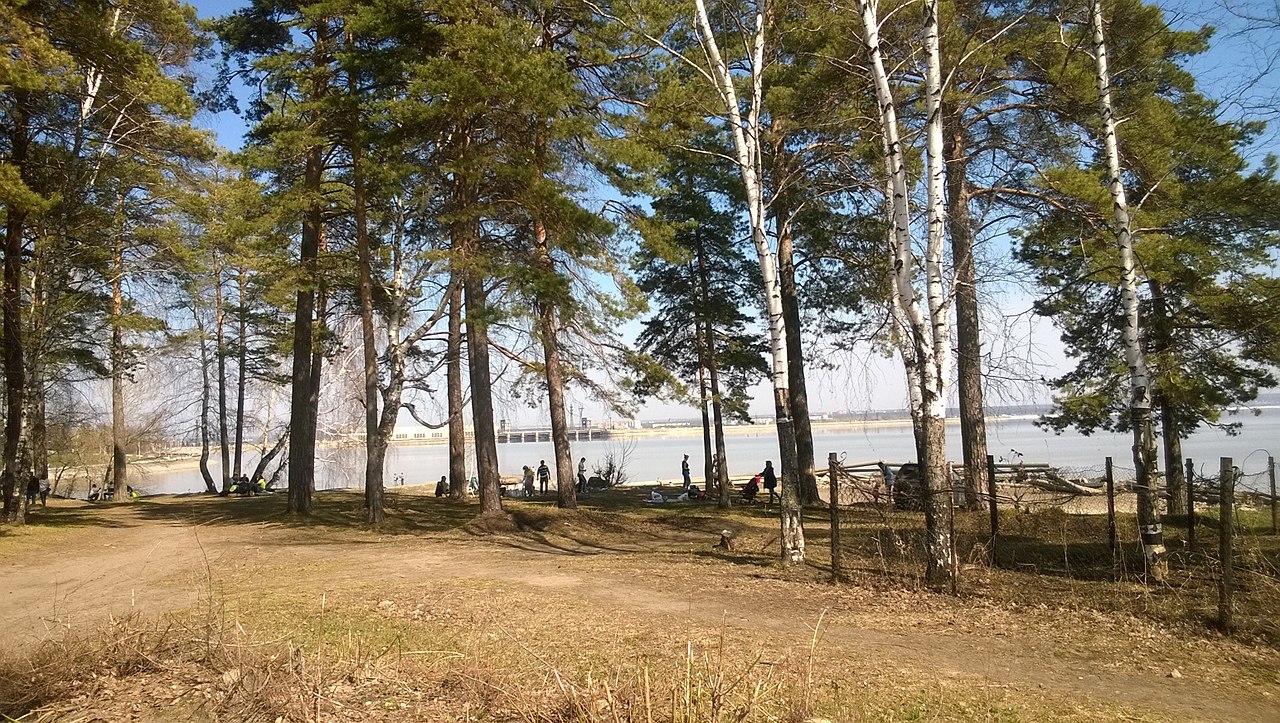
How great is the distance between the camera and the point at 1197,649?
18.6 ft

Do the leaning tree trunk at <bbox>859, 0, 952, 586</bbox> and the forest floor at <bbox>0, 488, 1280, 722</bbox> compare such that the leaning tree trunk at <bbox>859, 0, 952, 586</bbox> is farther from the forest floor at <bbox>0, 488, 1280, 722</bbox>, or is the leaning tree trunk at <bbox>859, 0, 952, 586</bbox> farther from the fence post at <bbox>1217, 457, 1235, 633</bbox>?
the fence post at <bbox>1217, 457, 1235, 633</bbox>

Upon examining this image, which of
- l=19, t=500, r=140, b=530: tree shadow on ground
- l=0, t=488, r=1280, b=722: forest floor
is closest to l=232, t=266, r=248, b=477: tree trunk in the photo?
l=19, t=500, r=140, b=530: tree shadow on ground

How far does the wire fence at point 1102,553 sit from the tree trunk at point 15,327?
15302 mm

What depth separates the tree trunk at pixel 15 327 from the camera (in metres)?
13.8

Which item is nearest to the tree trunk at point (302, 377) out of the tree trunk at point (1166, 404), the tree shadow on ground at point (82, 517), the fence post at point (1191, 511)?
the tree shadow on ground at point (82, 517)

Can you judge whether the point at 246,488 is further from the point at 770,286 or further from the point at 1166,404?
the point at 1166,404

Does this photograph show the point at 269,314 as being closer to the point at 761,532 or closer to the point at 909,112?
the point at 761,532

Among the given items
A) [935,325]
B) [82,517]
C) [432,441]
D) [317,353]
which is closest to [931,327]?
[935,325]

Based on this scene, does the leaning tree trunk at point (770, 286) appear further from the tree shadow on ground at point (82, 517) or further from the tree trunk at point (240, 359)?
the tree trunk at point (240, 359)

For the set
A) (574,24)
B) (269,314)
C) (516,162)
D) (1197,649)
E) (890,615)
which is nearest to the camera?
(1197,649)

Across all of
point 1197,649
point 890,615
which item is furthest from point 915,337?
point 1197,649

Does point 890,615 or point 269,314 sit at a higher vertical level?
point 269,314

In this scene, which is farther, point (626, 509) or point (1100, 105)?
point (626, 509)

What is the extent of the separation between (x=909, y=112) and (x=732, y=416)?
10403 mm
